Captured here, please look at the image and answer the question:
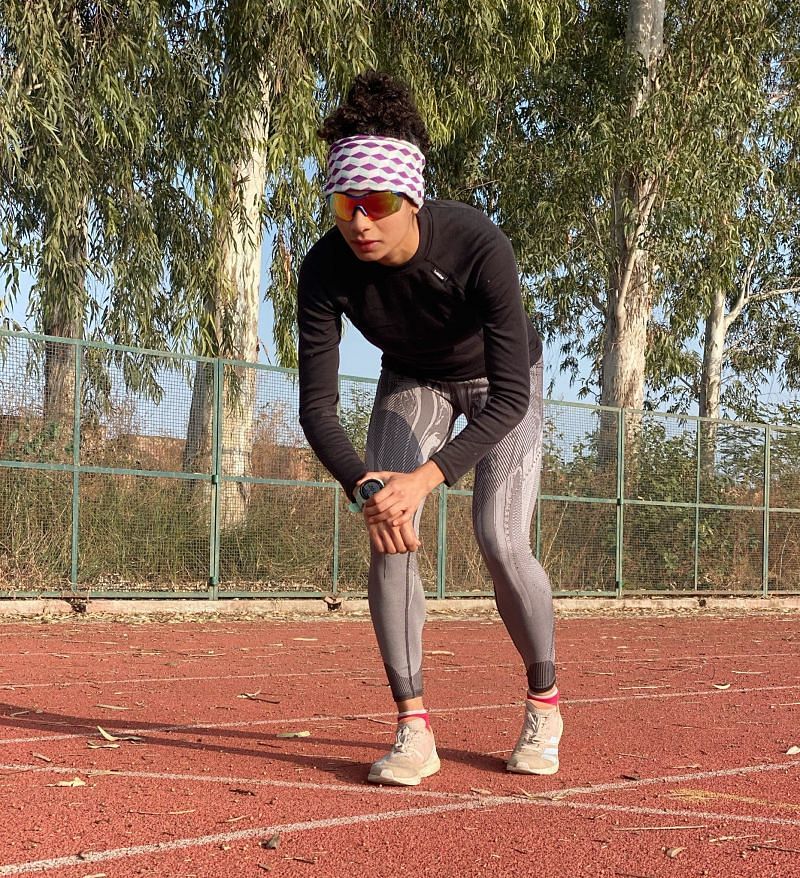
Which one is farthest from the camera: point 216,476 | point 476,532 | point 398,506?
point 216,476

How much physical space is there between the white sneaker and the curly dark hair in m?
2.02

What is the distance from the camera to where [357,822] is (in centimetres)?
404

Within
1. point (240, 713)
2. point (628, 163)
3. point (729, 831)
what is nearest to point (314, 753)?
point (240, 713)

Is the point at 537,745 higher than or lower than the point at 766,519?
lower

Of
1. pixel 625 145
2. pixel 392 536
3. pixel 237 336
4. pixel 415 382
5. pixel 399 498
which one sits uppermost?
pixel 625 145

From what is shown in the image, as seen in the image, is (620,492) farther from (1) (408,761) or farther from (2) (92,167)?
(1) (408,761)

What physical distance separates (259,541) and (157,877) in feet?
37.8

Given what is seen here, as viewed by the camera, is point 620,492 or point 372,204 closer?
point 372,204

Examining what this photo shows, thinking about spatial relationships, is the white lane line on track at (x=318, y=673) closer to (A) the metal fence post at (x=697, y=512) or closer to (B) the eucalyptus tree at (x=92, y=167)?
(B) the eucalyptus tree at (x=92, y=167)

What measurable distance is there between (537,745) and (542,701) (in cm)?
17

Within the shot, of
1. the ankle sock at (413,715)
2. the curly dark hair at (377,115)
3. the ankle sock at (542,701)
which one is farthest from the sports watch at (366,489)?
the curly dark hair at (377,115)

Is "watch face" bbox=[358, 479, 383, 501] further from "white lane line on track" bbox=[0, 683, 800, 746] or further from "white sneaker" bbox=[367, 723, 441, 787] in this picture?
"white lane line on track" bbox=[0, 683, 800, 746]

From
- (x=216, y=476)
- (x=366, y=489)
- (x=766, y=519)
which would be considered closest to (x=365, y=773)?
(x=366, y=489)

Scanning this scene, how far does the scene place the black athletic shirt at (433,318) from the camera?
467cm
